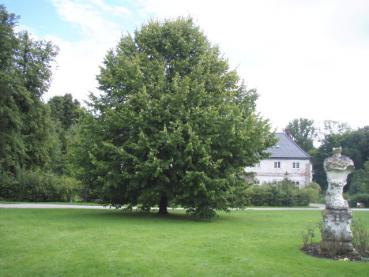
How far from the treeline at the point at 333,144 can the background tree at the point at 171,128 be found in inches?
1767

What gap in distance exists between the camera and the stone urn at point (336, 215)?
1195 centimetres

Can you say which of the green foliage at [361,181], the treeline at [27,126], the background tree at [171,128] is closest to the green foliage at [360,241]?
the background tree at [171,128]

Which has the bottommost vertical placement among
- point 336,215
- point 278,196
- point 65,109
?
point 336,215

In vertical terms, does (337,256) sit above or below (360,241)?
below

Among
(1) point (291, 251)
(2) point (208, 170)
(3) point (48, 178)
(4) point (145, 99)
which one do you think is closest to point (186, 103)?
(4) point (145, 99)

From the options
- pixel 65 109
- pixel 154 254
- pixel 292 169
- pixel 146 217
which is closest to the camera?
pixel 154 254

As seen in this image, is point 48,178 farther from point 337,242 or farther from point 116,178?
point 337,242

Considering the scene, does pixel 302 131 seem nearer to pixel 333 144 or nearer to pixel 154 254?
pixel 333 144

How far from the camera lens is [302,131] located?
4387 inches

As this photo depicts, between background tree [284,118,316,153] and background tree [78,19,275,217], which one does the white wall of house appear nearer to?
background tree [78,19,275,217]

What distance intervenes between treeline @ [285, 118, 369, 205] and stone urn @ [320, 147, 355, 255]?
53.0 meters

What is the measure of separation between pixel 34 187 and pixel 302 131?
84327 mm

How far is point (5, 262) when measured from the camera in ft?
33.6

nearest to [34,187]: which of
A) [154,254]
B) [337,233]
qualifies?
[154,254]
